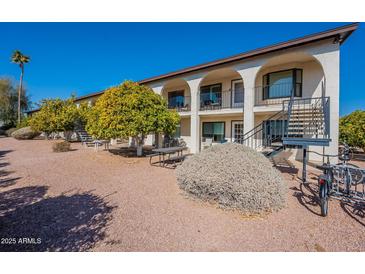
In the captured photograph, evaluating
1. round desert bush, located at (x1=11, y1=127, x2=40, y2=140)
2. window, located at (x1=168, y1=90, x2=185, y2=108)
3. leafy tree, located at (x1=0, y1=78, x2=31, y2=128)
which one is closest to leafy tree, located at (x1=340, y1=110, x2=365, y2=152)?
window, located at (x1=168, y1=90, x2=185, y2=108)

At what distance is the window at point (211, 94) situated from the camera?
1381 centimetres

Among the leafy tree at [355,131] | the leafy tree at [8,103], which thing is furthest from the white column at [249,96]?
the leafy tree at [8,103]

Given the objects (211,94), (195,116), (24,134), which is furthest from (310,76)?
(24,134)

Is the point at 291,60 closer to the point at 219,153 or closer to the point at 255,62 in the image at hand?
the point at 255,62

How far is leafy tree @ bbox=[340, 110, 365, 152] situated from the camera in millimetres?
10633

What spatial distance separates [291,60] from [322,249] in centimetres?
1000

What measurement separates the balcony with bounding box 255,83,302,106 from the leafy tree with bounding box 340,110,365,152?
14.7ft

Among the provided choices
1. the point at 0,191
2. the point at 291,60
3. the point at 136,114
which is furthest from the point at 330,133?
the point at 0,191

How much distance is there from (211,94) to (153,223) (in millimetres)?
12192

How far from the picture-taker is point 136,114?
9.62 m

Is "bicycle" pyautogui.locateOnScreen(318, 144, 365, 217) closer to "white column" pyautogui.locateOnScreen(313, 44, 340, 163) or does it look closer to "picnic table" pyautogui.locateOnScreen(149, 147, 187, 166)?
"white column" pyautogui.locateOnScreen(313, 44, 340, 163)

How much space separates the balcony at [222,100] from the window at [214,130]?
4.87ft

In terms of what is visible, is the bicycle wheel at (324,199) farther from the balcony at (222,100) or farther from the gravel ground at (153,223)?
the balcony at (222,100)

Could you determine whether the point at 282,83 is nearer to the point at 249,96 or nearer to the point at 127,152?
the point at 249,96
